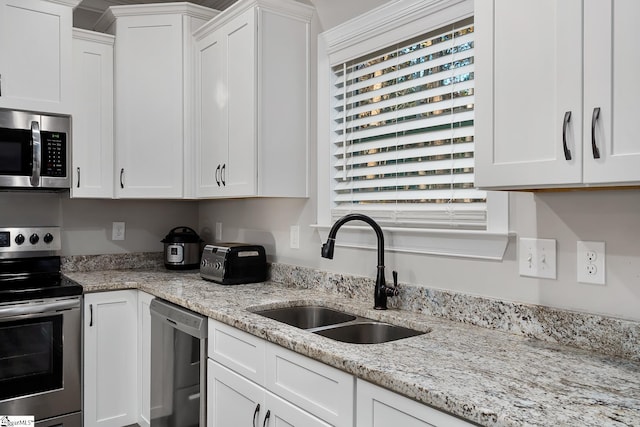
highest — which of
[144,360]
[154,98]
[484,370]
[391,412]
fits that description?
[154,98]

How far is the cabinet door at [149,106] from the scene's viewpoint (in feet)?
9.71

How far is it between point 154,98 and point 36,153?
72 cm

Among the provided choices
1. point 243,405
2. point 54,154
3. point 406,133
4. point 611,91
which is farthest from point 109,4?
point 611,91

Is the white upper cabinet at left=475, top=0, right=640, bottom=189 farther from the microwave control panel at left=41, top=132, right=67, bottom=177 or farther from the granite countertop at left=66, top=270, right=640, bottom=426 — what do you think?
the microwave control panel at left=41, top=132, right=67, bottom=177

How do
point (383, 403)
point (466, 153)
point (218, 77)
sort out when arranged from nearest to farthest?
point (383, 403) → point (466, 153) → point (218, 77)

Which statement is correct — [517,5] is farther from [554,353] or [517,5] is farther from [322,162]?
[322,162]

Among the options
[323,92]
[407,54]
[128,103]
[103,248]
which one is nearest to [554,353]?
[407,54]

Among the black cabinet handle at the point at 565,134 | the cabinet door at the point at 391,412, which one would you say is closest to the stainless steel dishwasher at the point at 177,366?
the cabinet door at the point at 391,412

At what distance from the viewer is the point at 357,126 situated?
2303 millimetres

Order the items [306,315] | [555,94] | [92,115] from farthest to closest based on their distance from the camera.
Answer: [92,115] → [306,315] → [555,94]

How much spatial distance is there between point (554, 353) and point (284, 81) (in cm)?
175

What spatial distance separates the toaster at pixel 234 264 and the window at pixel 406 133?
46 centimetres

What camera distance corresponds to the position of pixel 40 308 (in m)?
2.42

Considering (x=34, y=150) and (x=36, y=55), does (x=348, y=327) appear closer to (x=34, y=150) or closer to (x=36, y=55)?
(x=34, y=150)
